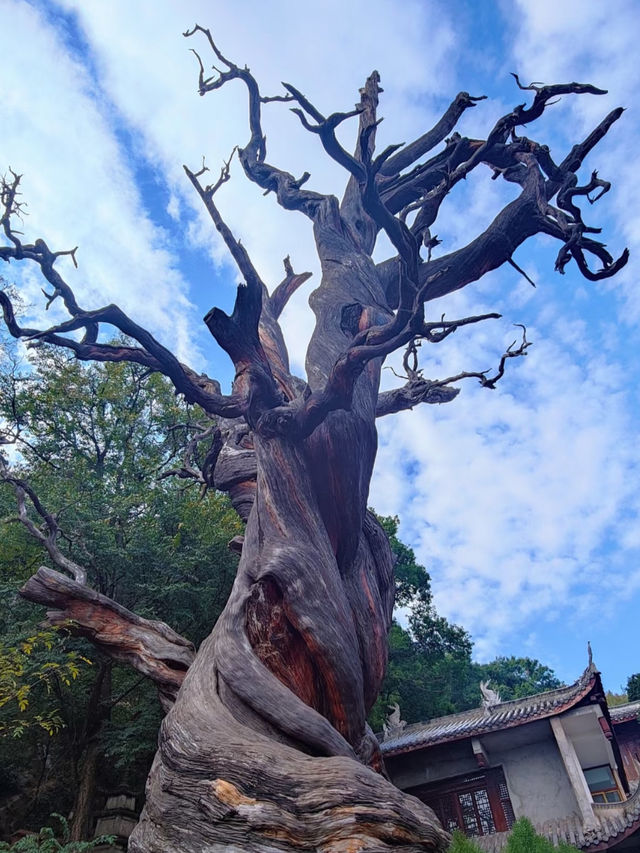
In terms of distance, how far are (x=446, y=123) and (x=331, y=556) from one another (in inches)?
239

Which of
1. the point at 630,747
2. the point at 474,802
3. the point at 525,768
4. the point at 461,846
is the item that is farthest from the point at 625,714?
the point at 461,846

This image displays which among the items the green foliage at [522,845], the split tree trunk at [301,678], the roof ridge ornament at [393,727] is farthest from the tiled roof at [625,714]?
the green foliage at [522,845]

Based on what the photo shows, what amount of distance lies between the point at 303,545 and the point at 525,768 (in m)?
7.95

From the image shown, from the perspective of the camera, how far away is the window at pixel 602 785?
9438mm

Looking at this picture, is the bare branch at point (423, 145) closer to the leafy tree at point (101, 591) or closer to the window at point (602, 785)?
the leafy tree at point (101, 591)

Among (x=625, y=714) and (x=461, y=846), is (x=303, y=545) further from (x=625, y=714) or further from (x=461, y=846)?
(x=625, y=714)

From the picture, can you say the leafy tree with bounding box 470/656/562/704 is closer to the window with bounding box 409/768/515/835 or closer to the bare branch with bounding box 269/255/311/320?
the window with bounding box 409/768/515/835

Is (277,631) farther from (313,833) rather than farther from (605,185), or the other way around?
(605,185)

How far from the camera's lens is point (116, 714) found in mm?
9594

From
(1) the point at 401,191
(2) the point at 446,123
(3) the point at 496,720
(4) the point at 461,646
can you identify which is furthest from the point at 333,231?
(4) the point at 461,646

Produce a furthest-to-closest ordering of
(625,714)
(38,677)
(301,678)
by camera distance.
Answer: (625,714), (38,677), (301,678)

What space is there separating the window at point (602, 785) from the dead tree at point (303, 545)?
7.86 meters

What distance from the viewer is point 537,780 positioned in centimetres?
895

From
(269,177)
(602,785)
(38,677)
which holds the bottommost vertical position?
(602,785)
